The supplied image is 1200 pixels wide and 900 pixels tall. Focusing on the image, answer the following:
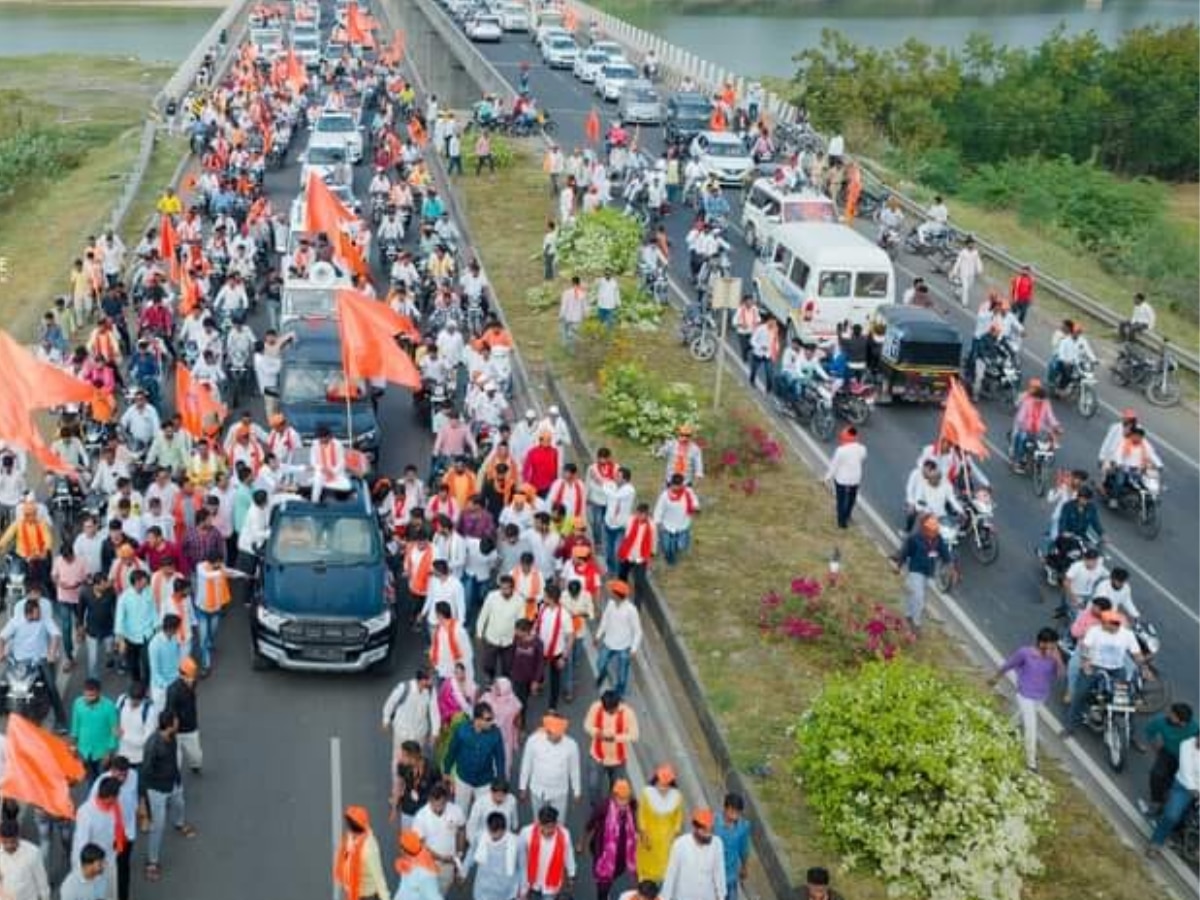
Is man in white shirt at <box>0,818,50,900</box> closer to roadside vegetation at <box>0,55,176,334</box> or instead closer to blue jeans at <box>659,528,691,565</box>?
blue jeans at <box>659,528,691,565</box>

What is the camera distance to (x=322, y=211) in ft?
78.8

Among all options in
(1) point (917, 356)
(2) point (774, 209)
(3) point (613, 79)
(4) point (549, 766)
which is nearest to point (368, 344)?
(4) point (549, 766)

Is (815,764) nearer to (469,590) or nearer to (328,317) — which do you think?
(469,590)

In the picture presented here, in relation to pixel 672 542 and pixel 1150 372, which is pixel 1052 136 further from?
pixel 672 542

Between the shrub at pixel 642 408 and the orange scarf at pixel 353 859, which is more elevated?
the orange scarf at pixel 353 859

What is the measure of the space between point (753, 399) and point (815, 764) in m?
12.0

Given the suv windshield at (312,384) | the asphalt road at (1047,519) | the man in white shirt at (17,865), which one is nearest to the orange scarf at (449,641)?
the man in white shirt at (17,865)

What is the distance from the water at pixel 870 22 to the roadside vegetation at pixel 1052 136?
60.7 feet

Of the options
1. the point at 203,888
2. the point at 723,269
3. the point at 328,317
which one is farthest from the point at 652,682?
the point at 723,269

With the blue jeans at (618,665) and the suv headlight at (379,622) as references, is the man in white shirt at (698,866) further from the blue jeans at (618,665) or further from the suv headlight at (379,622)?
the suv headlight at (379,622)

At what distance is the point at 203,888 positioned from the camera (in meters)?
11.1

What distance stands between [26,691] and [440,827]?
444 cm

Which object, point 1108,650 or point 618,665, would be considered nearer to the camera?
point 1108,650

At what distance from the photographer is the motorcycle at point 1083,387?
2292 cm
